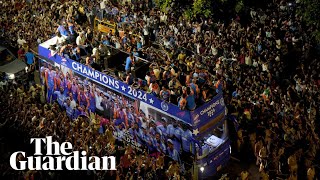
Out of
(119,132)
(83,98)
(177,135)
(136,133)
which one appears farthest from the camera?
(83,98)

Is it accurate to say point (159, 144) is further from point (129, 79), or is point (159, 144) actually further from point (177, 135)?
point (129, 79)

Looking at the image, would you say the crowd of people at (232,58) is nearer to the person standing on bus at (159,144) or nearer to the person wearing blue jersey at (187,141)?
the person wearing blue jersey at (187,141)

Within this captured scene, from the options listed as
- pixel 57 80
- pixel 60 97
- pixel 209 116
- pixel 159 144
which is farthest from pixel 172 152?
pixel 57 80

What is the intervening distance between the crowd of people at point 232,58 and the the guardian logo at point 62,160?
120 inches

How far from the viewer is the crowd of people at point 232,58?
2356 centimetres

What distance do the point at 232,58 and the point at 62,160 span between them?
32.4ft

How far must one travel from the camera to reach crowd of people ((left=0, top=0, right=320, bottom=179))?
928 inches

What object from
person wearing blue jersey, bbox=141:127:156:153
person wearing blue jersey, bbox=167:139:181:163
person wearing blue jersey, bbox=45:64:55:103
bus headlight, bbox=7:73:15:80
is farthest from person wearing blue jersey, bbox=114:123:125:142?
bus headlight, bbox=7:73:15:80

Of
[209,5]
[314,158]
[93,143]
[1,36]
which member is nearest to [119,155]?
[93,143]

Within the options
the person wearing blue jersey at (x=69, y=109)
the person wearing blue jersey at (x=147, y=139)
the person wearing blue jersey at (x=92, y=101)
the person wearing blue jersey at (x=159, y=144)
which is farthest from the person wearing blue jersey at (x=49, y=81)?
the person wearing blue jersey at (x=159, y=144)

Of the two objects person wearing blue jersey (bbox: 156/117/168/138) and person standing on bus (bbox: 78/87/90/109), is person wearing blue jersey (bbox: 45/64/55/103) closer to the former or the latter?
person standing on bus (bbox: 78/87/90/109)

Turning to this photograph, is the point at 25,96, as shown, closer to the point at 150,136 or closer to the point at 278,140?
the point at 150,136

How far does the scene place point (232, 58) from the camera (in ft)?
95.6

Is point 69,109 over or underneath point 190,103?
underneath
